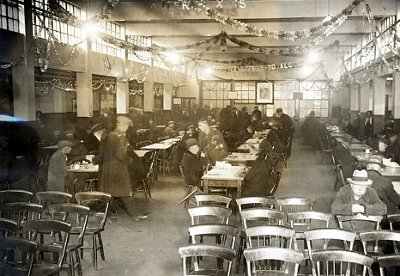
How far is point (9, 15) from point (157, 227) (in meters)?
6.43

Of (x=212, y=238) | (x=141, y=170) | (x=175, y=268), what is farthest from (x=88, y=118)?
(x=175, y=268)

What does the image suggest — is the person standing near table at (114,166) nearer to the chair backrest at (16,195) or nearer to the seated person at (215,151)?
the chair backrest at (16,195)

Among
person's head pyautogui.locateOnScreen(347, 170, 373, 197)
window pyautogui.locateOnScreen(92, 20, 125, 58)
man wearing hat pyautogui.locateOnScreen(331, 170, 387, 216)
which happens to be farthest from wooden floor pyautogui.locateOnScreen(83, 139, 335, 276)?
window pyautogui.locateOnScreen(92, 20, 125, 58)

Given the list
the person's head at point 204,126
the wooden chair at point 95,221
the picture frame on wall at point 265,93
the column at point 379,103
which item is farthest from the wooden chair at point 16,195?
the picture frame on wall at point 265,93

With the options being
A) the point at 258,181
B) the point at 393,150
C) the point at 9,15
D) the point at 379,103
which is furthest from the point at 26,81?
the point at 379,103

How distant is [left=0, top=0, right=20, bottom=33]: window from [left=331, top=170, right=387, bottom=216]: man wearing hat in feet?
27.6

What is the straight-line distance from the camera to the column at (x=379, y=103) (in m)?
17.4

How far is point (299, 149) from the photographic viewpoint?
66.9 feet

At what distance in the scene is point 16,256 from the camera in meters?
5.31

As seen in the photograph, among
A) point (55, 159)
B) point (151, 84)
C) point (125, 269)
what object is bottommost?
point (125, 269)

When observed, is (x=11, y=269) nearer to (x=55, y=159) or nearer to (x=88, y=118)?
(x=55, y=159)

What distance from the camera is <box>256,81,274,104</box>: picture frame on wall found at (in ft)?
88.1

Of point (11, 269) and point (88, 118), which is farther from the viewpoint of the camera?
point (88, 118)

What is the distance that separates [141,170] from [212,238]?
2.73m
